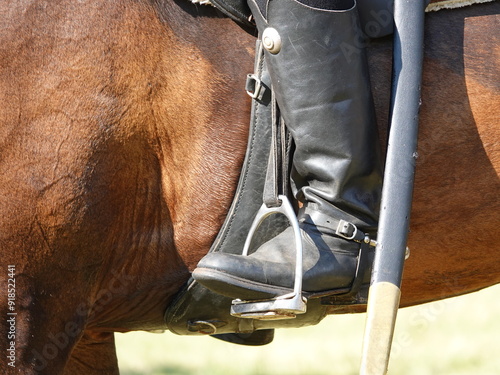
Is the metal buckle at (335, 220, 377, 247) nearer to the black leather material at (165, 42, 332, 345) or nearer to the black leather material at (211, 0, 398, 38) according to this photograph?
the black leather material at (165, 42, 332, 345)

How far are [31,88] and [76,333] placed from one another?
77cm

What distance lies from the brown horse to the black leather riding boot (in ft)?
0.52

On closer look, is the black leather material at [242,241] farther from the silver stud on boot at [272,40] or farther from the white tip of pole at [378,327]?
the white tip of pole at [378,327]

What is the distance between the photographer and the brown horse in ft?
6.79

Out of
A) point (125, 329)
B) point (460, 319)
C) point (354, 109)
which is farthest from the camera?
point (460, 319)

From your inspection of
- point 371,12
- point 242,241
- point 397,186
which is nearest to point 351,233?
point 397,186

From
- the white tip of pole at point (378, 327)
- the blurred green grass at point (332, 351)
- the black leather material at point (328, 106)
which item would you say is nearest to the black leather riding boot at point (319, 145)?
the black leather material at point (328, 106)

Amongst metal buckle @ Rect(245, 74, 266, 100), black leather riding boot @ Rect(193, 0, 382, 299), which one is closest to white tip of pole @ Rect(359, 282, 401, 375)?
black leather riding boot @ Rect(193, 0, 382, 299)

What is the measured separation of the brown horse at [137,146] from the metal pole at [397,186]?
0.38 feet

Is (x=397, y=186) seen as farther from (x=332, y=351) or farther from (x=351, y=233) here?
(x=332, y=351)

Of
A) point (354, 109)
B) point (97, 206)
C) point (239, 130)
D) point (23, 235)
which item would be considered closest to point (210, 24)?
point (239, 130)

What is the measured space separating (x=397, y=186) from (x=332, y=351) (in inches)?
186

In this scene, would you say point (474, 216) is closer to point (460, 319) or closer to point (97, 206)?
point (97, 206)

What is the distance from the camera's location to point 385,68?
216cm
